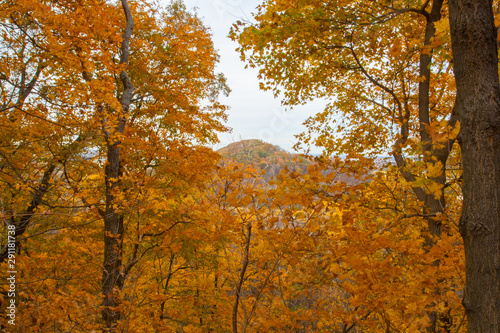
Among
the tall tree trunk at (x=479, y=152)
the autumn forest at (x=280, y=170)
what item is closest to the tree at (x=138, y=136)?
the autumn forest at (x=280, y=170)

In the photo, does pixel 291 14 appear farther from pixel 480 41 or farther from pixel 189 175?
pixel 189 175

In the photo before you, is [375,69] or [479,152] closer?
[479,152]

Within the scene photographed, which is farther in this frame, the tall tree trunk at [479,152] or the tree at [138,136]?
the tree at [138,136]

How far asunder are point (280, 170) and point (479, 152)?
1.52 m

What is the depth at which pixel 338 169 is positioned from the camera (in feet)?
9.20

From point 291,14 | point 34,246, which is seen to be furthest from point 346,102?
point 34,246

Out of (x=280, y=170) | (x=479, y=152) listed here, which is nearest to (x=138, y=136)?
(x=280, y=170)

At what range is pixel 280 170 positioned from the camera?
2729mm

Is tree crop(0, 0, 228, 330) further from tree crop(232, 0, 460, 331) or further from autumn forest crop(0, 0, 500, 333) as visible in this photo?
tree crop(232, 0, 460, 331)

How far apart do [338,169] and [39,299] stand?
3.81 m

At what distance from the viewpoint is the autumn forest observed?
70.4 inches

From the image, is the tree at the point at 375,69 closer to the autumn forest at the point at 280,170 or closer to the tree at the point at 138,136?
the autumn forest at the point at 280,170

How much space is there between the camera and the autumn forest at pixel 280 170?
70.4 inches

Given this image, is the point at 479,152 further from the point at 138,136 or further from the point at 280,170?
the point at 138,136
